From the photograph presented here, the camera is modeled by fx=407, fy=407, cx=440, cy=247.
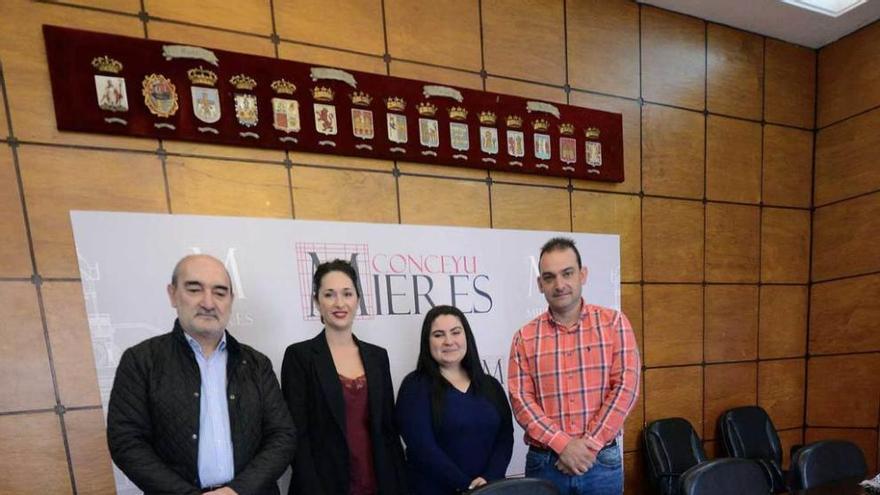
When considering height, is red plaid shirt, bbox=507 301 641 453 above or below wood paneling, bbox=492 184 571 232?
below

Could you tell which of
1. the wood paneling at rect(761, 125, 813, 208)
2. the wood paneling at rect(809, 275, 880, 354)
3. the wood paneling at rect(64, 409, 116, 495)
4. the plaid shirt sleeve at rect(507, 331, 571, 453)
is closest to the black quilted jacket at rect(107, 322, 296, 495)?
the wood paneling at rect(64, 409, 116, 495)

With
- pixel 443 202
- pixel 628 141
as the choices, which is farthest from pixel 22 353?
pixel 628 141

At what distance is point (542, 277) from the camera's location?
5.92 ft

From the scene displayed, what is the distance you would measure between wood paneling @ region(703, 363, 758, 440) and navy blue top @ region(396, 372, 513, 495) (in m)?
2.36

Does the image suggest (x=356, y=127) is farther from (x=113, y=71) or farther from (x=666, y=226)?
(x=666, y=226)

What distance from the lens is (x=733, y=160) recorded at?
3285 millimetres

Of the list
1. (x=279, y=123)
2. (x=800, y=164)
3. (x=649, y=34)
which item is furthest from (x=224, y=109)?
(x=800, y=164)

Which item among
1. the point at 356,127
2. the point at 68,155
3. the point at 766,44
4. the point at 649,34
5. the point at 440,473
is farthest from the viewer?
the point at 766,44

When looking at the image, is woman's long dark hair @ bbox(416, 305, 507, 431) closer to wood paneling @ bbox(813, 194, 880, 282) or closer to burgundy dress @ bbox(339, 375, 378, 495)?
burgundy dress @ bbox(339, 375, 378, 495)

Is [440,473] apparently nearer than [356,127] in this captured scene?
Yes

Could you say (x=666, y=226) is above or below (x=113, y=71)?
below

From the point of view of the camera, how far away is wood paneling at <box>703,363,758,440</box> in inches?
126

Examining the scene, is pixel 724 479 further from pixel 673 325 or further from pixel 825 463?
pixel 673 325

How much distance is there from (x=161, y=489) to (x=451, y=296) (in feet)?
5.15
